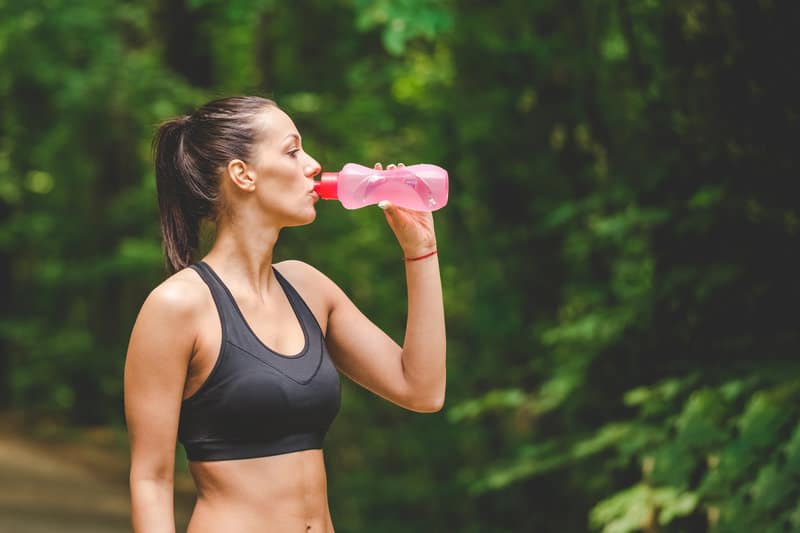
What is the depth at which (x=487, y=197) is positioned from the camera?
26.4 feet

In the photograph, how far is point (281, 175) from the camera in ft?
7.85

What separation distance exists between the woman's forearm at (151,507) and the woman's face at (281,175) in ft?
2.01

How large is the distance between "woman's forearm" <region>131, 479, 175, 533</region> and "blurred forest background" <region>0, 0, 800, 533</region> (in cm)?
117

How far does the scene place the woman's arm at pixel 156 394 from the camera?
2.20m

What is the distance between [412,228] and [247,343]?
0.46 m

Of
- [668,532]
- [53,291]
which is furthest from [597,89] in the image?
[53,291]

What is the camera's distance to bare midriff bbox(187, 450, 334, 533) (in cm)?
226

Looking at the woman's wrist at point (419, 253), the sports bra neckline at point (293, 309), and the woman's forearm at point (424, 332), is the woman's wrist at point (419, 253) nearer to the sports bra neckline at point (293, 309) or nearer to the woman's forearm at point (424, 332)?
the woman's forearm at point (424, 332)

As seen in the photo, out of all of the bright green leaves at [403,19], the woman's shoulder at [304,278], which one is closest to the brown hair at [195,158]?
the woman's shoulder at [304,278]

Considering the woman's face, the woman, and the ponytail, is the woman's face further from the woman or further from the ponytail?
the ponytail

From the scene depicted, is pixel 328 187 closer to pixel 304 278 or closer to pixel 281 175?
pixel 281 175

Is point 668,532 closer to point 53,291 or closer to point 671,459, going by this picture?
point 671,459

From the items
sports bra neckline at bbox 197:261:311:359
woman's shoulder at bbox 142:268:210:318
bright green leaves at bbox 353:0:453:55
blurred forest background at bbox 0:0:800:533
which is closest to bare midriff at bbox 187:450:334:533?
sports bra neckline at bbox 197:261:311:359

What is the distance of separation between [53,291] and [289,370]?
14.4 m
